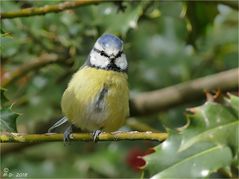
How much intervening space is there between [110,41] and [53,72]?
783 mm

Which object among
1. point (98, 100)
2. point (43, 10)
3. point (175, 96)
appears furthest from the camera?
point (175, 96)

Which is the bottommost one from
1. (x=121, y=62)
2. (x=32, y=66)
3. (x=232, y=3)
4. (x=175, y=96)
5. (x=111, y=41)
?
(x=175, y=96)

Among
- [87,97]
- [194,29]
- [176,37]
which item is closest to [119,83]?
[87,97]

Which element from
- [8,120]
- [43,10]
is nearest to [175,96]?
[43,10]

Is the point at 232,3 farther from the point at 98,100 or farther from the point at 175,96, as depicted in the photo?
the point at 98,100

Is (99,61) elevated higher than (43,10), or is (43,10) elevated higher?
(43,10)

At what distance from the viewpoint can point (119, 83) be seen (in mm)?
2607

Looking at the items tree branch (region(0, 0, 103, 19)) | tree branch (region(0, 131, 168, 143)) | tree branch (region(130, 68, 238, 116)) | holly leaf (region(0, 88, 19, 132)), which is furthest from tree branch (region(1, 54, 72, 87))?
tree branch (region(0, 131, 168, 143))

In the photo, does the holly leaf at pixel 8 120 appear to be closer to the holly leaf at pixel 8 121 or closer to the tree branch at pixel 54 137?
the holly leaf at pixel 8 121

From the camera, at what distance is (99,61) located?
272 cm

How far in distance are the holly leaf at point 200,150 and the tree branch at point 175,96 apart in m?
0.94

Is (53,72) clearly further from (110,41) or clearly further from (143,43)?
(110,41)

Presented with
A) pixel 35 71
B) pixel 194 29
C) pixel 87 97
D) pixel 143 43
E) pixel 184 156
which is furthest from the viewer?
pixel 143 43

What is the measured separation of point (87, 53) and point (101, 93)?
0.66 metres
